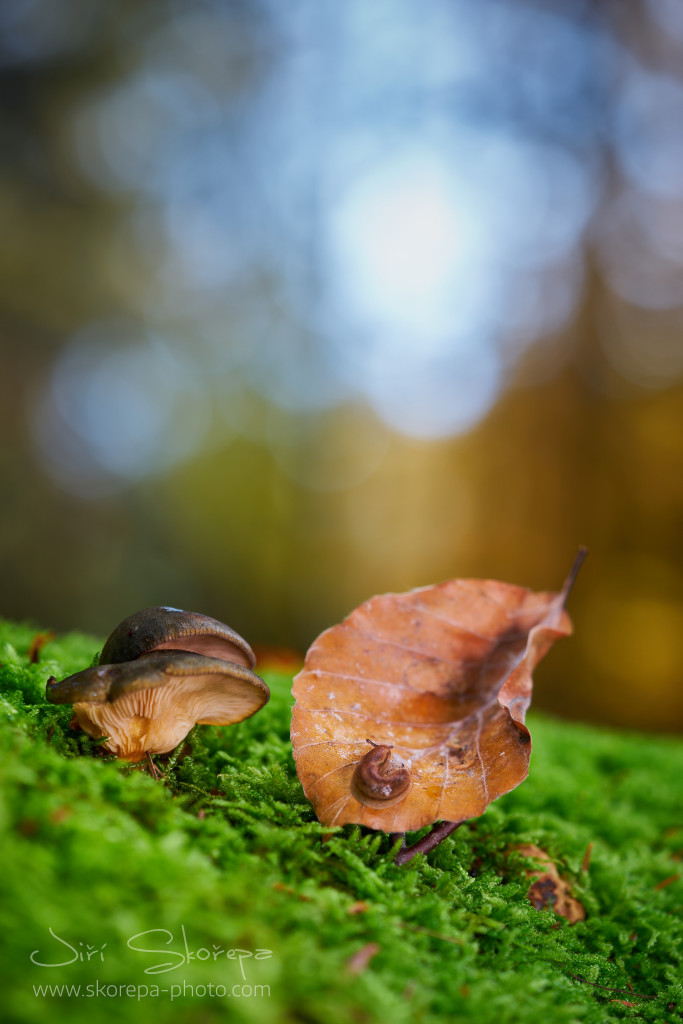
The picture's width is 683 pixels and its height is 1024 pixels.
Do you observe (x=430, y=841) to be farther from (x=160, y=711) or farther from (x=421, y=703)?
(x=160, y=711)

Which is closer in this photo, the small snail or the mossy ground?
the mossy ground

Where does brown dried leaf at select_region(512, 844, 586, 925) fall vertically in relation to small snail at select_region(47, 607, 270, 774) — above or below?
below

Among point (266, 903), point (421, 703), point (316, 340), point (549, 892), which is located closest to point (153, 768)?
point (266, 903)

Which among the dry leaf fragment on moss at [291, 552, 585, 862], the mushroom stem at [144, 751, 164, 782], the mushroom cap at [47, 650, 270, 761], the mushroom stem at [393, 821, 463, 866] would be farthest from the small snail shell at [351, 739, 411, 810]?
the mushroom stem at [144, 751, 164, 782]

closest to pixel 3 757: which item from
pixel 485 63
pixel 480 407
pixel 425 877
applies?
pixel 425 877

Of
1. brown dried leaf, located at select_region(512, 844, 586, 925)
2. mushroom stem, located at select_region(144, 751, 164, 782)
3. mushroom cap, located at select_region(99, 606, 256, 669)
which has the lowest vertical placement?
Answer: brown dried leaf, located at select_region(512, 844, 586, 925)

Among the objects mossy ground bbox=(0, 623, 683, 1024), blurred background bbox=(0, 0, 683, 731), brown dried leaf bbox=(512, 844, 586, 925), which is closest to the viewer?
mossy ground bbox=(0, 623, 683, 1024)

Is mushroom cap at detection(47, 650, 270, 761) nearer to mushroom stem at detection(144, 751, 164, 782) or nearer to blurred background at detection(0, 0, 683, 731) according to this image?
mushroom stem at detection(144, 751, 164, 782)
